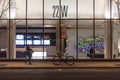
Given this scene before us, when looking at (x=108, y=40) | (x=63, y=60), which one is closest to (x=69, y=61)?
(x=63, y=60)

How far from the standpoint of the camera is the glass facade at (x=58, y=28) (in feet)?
111

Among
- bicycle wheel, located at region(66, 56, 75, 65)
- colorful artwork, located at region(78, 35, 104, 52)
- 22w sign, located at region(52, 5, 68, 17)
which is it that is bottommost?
bicycle wheel, located at region(66, 56, 75, 65)

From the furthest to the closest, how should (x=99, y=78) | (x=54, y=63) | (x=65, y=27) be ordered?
(x=65, y=27), (x=54, y=63), (x=99, y=78)

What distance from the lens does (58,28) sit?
34094 millimetres

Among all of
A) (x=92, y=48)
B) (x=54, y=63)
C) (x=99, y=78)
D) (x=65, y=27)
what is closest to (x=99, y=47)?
(x=92, y=48)

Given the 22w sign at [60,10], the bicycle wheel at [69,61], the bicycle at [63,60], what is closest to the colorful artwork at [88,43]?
the 22w sign at [60,10]

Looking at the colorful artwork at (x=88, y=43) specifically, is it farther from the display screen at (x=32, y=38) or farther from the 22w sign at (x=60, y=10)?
the 22w sign at (x=60, y=10)

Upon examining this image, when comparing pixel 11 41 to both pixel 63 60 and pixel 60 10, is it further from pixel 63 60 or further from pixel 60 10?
pixel 63 60

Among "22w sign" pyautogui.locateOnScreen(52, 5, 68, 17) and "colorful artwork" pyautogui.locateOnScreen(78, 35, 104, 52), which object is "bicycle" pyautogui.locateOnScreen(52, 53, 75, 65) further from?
"22w sign" pyautogui.locateOnScreen(52, 5, 68, 17)

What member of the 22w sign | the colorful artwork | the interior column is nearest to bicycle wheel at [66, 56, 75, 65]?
the colorful artwork

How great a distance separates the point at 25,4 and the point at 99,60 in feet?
28.5

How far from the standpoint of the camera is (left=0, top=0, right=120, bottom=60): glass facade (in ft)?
111

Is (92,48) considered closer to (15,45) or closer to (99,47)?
(99,47)

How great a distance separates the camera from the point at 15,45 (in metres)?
33.8
